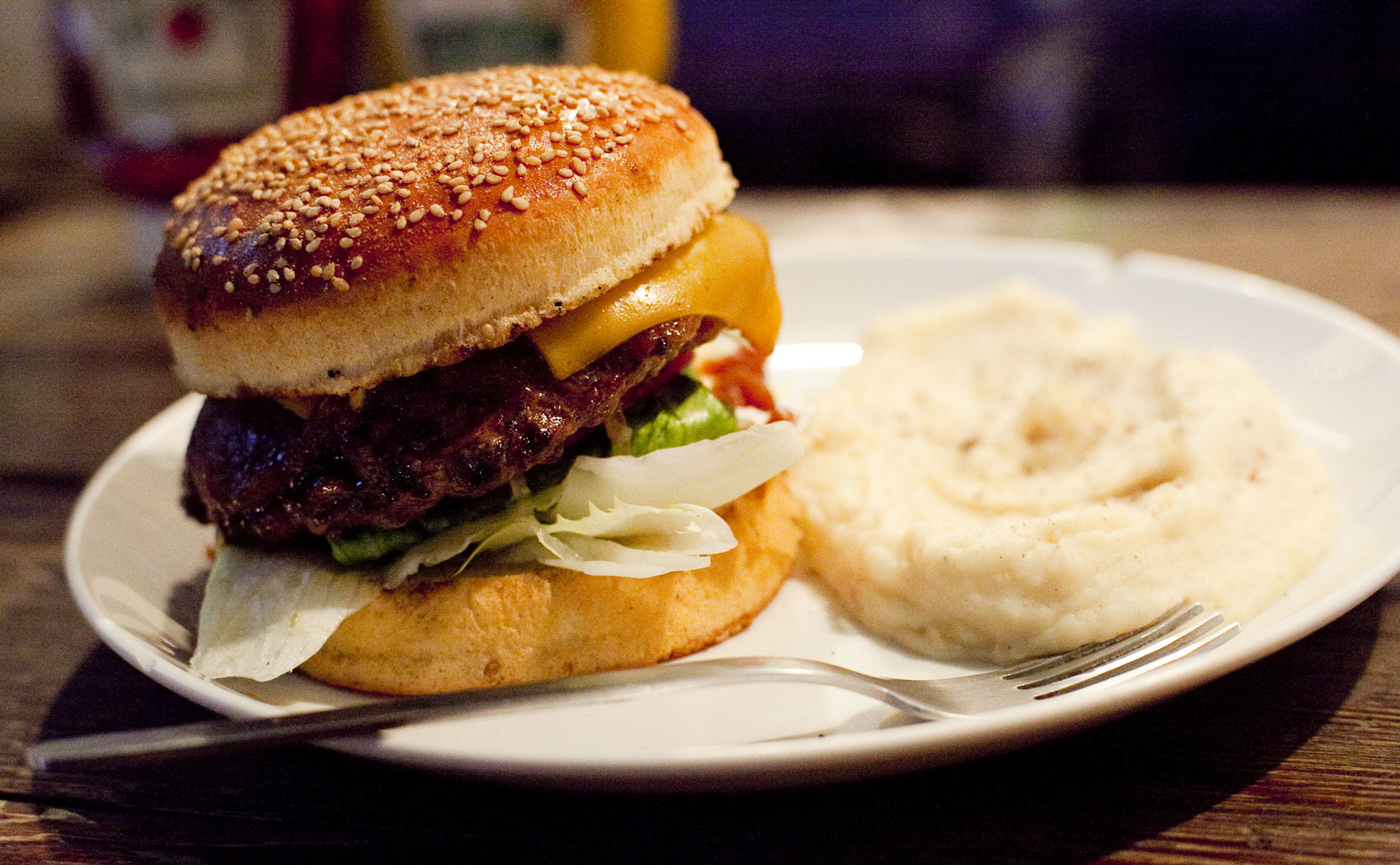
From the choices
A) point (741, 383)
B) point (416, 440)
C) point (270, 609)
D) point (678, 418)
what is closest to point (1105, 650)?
point (678, 418)

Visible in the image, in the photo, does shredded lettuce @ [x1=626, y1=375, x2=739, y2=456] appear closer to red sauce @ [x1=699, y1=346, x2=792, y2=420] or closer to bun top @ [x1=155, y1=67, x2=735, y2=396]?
red sauce @ [x1=699, y1=346, x2=792, y2=420]

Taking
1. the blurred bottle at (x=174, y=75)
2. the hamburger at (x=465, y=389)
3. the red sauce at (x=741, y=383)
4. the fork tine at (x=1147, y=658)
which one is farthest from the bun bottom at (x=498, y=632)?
the blurred bottle at (x=174, y=75)

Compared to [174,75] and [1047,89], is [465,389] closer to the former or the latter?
[174,75]

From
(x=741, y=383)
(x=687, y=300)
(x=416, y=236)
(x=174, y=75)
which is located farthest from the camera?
(x=174, y=75)

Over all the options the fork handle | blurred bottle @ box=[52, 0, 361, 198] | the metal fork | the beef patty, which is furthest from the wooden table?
blurred bottle @ box=[52, 0, 361, 198]

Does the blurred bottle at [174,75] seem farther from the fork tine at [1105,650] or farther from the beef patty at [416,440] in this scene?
the fork tine at [1105,650]

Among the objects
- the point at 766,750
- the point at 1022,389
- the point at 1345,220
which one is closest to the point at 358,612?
the point at 766,750

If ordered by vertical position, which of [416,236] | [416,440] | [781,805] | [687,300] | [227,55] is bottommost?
[781,805]
